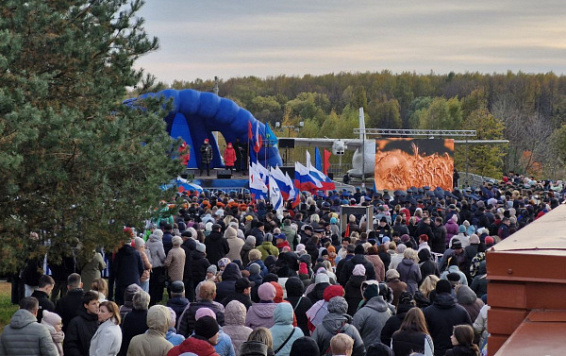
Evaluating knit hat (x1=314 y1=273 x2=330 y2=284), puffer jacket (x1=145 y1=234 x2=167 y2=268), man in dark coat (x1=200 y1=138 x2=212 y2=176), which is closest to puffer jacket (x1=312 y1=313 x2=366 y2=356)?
knit hat (x1=314 y1=273 x2=330 y2=284)

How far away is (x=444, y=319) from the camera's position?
354 inches

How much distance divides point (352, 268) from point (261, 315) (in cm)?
330

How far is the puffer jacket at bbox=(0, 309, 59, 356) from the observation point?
7.88 m

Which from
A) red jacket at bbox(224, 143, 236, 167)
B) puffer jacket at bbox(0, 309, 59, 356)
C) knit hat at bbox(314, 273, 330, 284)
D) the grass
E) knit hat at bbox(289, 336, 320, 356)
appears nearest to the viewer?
knit hat at bbox(289, 336, 320, 356)

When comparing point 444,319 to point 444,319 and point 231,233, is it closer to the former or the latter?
point 444,319

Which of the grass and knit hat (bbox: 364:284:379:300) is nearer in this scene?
knit hat (bbox: 364:284:379:300)

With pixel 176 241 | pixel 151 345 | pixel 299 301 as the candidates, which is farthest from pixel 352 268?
pixel 151 345

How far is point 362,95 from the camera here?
155375 mm

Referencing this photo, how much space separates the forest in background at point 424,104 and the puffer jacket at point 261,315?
75.0m

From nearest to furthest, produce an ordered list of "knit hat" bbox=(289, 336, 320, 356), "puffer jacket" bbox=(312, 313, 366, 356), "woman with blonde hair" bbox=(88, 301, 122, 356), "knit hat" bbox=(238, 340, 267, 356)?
"knit hat" bbox=(238, 340, 267, 356)
"knit hat" bbox=(289, 336, 320, 356)
"woman with blonde hair" bbox=(88, 301, 122, 356)
"puffer jacket" bbox=(312, 313, 366, 356)

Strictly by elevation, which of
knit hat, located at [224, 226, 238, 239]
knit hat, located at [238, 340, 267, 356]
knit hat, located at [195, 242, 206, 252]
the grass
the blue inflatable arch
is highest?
the blue inflatable arch

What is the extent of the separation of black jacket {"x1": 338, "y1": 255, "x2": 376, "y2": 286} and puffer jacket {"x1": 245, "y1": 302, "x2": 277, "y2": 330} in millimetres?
3117

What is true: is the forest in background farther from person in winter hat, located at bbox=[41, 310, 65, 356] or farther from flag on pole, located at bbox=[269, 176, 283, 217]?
person in winter hat, located at bbox=[41, 310, 65, 356]

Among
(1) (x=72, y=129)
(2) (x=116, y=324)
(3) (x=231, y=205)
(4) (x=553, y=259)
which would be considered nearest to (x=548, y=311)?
(4) (x=553, y=259)
